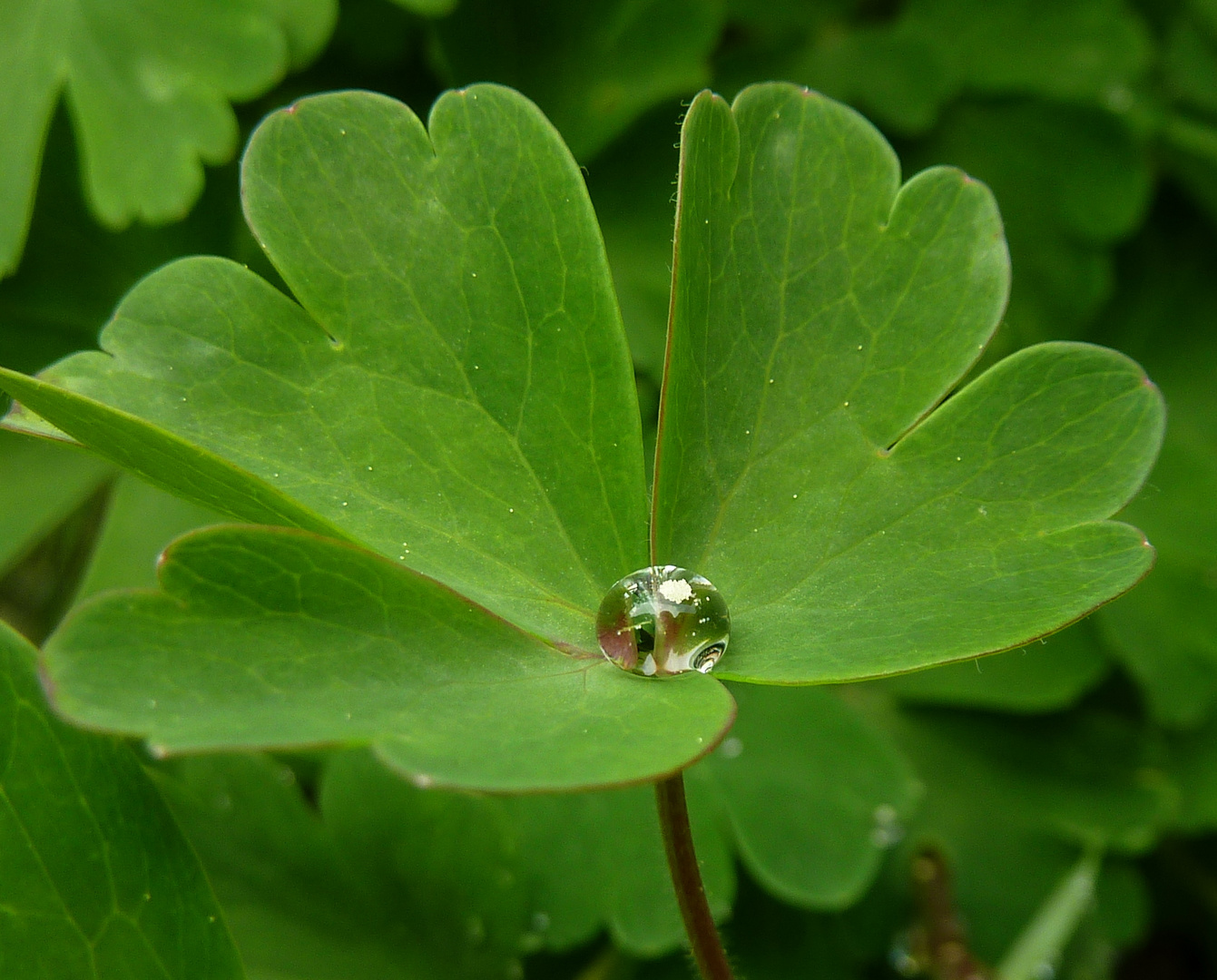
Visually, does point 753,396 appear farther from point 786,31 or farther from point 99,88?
point 786,31

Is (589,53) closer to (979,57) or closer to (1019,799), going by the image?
(979,57)

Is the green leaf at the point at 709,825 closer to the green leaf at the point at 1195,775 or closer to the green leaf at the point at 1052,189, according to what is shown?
the green leaf at the point at 1195,775

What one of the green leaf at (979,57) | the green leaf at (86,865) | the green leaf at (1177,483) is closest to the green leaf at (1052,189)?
the green leaf at (979,57)

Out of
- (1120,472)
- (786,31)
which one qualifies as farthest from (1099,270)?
(1120,472)

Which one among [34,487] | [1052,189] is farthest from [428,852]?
[1052,189]

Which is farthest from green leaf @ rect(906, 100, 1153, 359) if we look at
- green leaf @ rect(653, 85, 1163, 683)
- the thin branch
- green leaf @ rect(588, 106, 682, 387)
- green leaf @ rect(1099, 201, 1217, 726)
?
green leaf @ rect(653, 85, 1163, 683)

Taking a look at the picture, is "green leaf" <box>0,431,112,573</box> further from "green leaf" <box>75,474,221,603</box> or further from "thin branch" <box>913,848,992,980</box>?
"thin branch" <box>913,848,992,980</box>

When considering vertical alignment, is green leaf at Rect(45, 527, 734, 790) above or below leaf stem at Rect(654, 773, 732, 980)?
above
